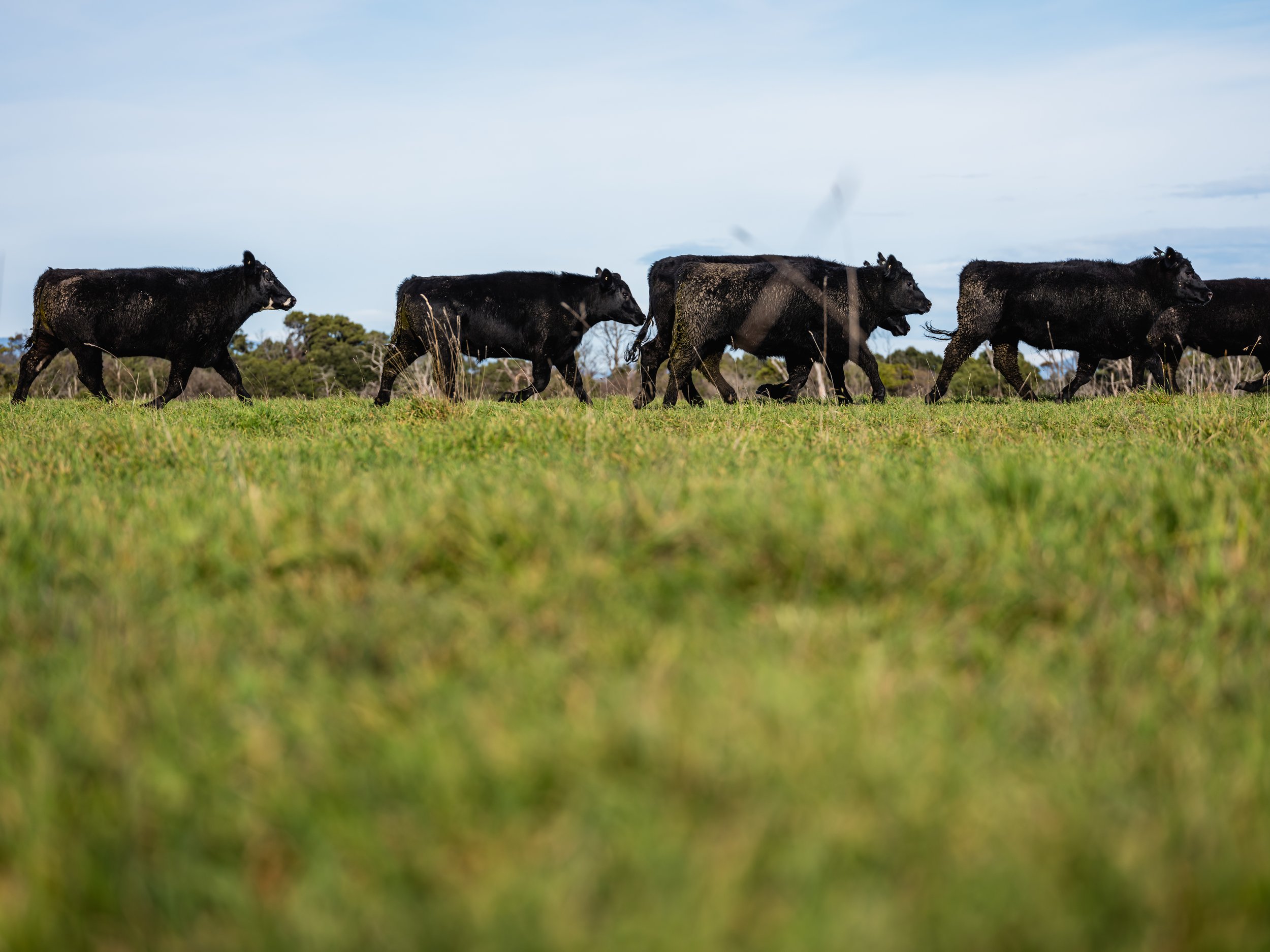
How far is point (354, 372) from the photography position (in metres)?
35.9

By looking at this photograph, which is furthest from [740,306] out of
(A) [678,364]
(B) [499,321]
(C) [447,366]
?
(C) [447,366]

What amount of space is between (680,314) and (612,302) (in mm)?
2818

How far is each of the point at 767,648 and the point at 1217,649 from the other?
103 centimetres

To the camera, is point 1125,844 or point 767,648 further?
point 767,648

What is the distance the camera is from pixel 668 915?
130 centimetres

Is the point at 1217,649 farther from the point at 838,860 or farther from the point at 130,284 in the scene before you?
the point at 130,284

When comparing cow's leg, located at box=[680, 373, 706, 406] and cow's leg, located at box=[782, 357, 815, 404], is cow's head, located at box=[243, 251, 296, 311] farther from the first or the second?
cow's leg, located at box=[782, 357, 815, 404]

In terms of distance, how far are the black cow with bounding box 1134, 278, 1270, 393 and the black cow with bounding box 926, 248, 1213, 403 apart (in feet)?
5.64

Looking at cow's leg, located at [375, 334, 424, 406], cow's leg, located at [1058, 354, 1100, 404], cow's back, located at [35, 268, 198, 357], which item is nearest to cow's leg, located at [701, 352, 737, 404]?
cow's leg, located at [375, 334, 424, 406]

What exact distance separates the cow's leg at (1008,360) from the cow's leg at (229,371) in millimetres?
10604

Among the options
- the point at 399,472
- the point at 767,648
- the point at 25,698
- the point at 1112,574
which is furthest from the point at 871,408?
the point at 25,698

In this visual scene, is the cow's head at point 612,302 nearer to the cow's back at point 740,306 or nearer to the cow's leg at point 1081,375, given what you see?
the cow's back at point 740,306

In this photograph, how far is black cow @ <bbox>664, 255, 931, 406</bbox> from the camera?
38.0 ft

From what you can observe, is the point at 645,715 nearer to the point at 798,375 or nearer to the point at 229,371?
the point at 798,375
